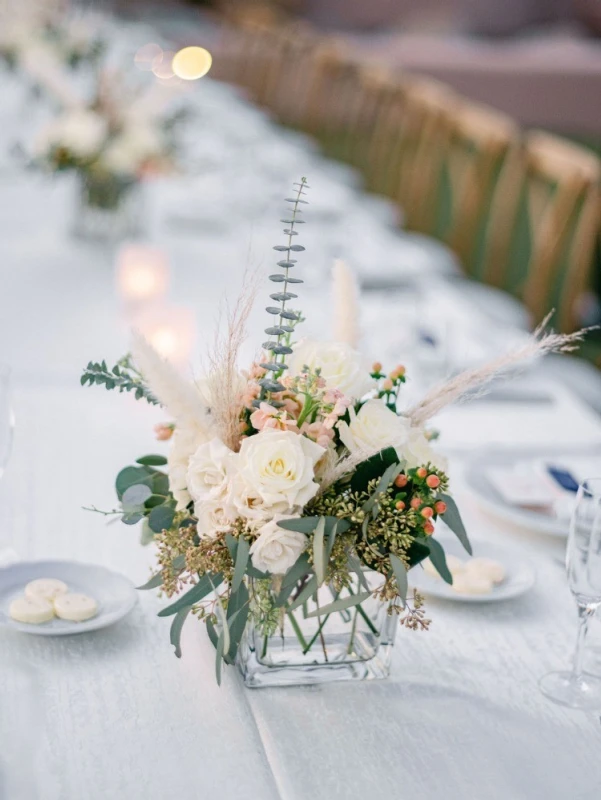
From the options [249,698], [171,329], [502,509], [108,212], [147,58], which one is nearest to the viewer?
[249,698]

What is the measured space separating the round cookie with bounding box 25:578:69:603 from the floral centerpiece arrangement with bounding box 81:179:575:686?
127 millimetres

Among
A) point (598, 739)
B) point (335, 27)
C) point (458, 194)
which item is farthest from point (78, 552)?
point (335, 27)

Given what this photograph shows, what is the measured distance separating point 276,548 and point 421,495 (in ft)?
0.42

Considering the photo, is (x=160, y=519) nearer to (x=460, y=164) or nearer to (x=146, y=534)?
(x=146, y=534)

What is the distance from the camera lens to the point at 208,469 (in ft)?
3.08

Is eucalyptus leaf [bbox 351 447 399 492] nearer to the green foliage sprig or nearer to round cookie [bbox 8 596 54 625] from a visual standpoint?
the green foliage sprig

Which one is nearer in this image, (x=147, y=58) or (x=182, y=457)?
(x=182, y=457)

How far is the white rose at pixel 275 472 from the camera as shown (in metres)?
0.90

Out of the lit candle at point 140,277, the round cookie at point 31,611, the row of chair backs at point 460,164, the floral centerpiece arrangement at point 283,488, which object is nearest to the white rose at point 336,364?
the floral centerpiece arrangement at point 283,488

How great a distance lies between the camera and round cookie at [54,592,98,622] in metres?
1.05

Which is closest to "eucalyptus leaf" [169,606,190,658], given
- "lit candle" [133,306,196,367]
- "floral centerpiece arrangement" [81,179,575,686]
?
"floral centerpiece arrangement" [81,179,575,686]

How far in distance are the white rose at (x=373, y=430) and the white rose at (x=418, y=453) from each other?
0.05 ft

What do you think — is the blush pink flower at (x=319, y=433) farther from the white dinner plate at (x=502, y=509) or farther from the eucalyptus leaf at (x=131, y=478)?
the white dinner plate at (x=502, y=509)

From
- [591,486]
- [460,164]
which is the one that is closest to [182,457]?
[591,486]
